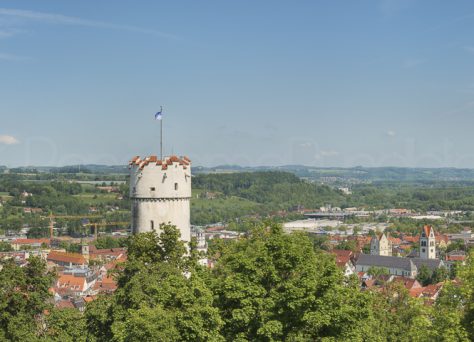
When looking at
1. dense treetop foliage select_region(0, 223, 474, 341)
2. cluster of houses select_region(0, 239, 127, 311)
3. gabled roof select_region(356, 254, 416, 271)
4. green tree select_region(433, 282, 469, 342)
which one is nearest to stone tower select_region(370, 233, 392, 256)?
gabled roof select_region(356, 254, 416, 271)

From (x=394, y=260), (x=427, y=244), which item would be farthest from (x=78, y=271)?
(x=427, y=244)

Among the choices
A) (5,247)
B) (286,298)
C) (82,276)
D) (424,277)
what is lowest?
(5,247)

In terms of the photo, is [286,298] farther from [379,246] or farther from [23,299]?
[379,246]

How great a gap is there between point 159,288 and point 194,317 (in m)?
2.82

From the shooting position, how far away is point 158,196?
2966 cm

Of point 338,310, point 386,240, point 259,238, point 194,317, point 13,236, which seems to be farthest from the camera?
point 13,236

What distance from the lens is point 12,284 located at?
27453mm

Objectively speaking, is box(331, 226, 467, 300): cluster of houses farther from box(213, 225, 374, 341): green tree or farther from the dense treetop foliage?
box(213, 225, 374, 341): green tree

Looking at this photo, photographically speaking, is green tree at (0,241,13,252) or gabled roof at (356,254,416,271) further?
green tree at (0,241,13,252)

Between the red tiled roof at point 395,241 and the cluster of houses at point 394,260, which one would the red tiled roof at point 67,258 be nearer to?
the cluster of houses at point 394,260

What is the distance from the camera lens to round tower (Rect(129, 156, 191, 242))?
29656 millimetres

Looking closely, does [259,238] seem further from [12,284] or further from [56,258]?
[56,258]

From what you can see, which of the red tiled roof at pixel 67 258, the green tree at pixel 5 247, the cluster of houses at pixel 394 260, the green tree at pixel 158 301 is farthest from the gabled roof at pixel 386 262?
the green tree at pixel 158 301

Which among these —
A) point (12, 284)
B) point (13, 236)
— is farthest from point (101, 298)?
point (13, 236)
